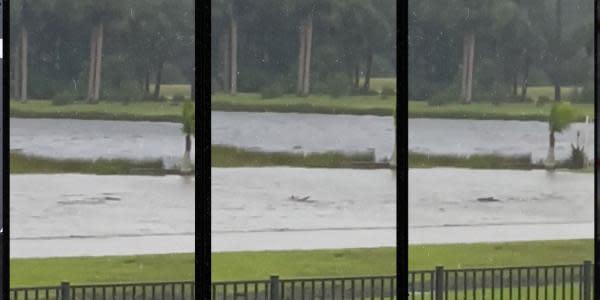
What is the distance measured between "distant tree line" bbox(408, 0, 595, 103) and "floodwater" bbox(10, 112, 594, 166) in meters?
0.30

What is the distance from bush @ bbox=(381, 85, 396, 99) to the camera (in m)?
6.32

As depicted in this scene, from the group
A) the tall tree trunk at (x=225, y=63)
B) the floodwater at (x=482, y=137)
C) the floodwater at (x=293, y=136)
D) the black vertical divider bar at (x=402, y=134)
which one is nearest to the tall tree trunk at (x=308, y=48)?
the floodwater at (x=293, y=136)

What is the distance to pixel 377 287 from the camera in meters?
8.45

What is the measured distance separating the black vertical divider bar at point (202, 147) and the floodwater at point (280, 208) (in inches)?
205

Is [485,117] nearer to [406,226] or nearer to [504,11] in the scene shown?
[504,11]

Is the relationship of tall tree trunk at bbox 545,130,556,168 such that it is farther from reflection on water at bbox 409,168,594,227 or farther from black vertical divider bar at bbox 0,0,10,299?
black vertical divider bar at bbox 0,0,10,299

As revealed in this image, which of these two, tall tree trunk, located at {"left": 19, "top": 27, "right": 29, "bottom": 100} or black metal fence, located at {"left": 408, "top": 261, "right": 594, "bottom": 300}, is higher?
tall tree trunk, located at {"left": 19, "top": 27, "right": 29, "bottom": 100}

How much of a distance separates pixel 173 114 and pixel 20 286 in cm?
189

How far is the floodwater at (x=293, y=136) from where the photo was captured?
6453 mm

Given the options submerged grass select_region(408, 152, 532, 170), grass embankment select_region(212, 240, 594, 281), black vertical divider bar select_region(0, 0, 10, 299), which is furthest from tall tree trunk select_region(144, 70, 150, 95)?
black vertical divider bar select_region(0, 0, 10, 299)

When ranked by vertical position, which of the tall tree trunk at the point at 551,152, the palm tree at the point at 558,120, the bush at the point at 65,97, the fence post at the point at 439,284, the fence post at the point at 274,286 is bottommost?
the fence post at the point at 274,286

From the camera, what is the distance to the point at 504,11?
264 inches

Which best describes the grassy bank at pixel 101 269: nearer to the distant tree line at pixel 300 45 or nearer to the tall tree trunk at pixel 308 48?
the distant tree line at pixel 300 45

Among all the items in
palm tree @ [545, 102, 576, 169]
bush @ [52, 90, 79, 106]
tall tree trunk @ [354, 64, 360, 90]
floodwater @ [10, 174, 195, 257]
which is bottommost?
floodwater @ [10, 174, 195, 257]
